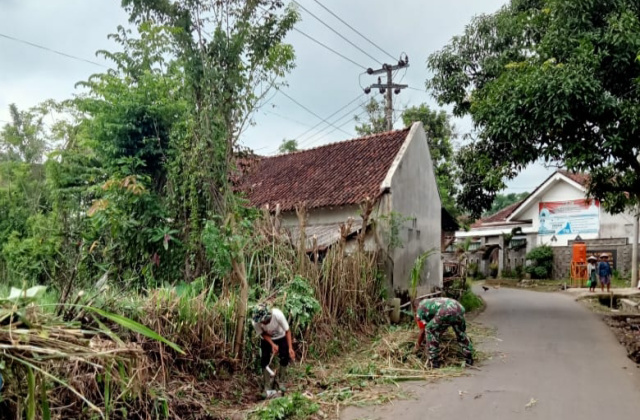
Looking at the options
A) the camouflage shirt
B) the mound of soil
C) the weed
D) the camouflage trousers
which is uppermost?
the camouflage shirt

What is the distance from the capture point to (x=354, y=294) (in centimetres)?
1059

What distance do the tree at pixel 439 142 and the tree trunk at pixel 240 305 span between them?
17.1 metres

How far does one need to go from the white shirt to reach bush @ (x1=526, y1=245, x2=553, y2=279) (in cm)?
2110

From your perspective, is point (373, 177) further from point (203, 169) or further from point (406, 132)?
point (203, 169)

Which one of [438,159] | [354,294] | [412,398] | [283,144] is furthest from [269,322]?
[283,144]

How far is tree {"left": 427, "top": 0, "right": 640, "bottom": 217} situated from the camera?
10172mm

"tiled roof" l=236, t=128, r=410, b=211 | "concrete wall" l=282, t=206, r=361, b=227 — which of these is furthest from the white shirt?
"concrete wall" l=282, t=206, r=361, b=227

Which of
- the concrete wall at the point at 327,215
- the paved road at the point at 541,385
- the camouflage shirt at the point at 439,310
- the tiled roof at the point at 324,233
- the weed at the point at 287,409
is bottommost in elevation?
the weed at the point at 287,409

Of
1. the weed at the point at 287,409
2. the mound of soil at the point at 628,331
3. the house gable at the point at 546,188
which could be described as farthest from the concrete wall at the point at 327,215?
the house gable at the point at 546,188

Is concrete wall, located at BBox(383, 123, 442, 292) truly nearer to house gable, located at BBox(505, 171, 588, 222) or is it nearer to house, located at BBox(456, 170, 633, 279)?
house, located at BBox(456, 170, 633, 279)

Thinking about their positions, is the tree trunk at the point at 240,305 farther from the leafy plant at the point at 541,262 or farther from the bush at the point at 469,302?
the leafy plant at the point at 541,262

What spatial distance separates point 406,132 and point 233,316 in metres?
9.47

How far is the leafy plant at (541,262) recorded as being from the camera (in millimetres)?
25047

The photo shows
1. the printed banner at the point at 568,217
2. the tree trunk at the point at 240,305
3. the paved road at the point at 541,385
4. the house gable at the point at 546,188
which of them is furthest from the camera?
the house gable at the point at 546,188
